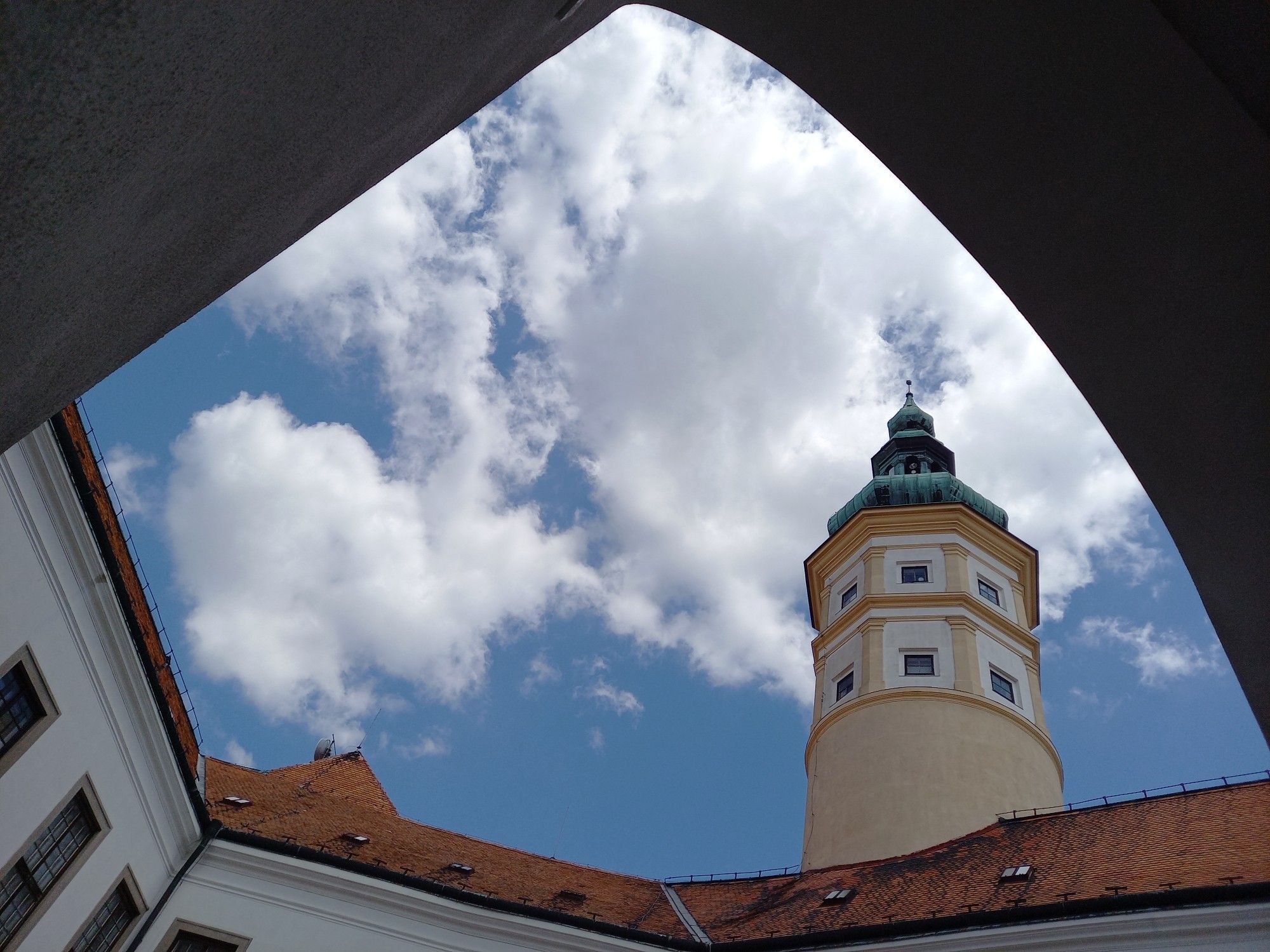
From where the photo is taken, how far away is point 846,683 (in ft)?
91.9

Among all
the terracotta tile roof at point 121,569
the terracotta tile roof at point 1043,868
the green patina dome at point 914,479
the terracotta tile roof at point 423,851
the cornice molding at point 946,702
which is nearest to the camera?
the terracotta tile roof at point 121,569

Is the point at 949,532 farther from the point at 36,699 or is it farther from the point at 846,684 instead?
the point at 36,699

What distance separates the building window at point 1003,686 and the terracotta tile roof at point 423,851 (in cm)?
1118

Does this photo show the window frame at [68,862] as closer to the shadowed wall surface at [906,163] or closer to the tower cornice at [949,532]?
the shadowed wall surface at [906,163]

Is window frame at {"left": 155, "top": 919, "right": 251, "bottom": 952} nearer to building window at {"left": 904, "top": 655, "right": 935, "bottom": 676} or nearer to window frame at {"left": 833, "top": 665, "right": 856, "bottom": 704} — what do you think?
window frame at {"left": 833, "top": 665, "right": 856, "bottom": 704}

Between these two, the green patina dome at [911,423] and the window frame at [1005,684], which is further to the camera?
the green patina dome at [911,423]

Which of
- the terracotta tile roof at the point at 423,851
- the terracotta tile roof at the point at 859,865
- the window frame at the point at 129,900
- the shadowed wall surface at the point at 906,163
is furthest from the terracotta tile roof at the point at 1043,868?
the shadowed wall surface at the point at 906,163

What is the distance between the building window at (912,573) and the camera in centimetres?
2923

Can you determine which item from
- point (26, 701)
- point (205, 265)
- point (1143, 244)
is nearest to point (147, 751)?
point (26, 701)

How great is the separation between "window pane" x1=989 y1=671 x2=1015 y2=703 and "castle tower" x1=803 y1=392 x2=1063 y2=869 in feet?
0.14

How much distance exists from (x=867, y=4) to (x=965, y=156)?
49 centimetres

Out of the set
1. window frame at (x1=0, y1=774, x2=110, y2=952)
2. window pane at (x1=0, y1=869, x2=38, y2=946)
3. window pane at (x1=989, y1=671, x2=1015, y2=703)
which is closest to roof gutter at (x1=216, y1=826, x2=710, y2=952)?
window frame at (x1=0, y1=774, x2=110, y2=952)

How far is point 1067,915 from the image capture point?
43.1 ft

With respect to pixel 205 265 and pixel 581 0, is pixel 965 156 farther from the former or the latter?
pixel 205 265
